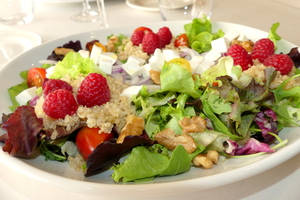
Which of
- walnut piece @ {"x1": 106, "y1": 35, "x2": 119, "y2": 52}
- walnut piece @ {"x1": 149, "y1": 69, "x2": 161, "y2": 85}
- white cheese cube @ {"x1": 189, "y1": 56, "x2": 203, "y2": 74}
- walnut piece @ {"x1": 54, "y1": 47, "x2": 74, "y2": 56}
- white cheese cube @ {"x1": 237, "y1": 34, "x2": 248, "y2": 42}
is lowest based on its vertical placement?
walnut piece @ {"x1": 106, "y1": 35, "x2": 119, "y2": 52}

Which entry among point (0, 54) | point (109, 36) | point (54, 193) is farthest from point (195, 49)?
point (0, 54)

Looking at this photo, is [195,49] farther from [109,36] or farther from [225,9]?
[225,9]

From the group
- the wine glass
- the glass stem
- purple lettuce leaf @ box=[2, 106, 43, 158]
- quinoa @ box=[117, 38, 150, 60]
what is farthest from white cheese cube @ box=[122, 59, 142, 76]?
the glass stem

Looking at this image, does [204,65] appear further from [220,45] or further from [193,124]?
[193,124]

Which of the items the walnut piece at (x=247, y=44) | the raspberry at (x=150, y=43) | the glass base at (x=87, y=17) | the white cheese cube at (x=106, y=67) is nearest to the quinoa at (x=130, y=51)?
the raspberry at (x=150, y=43)

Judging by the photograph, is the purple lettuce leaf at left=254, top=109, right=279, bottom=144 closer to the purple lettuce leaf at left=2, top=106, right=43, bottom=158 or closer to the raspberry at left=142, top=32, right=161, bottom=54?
the raspberry at left=142, top=32, right=161, bottom=54

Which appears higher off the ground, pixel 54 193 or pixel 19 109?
pixel 19 109

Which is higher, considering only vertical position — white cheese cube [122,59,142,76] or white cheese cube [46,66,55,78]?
white cheese cube [122,59,142,76]
